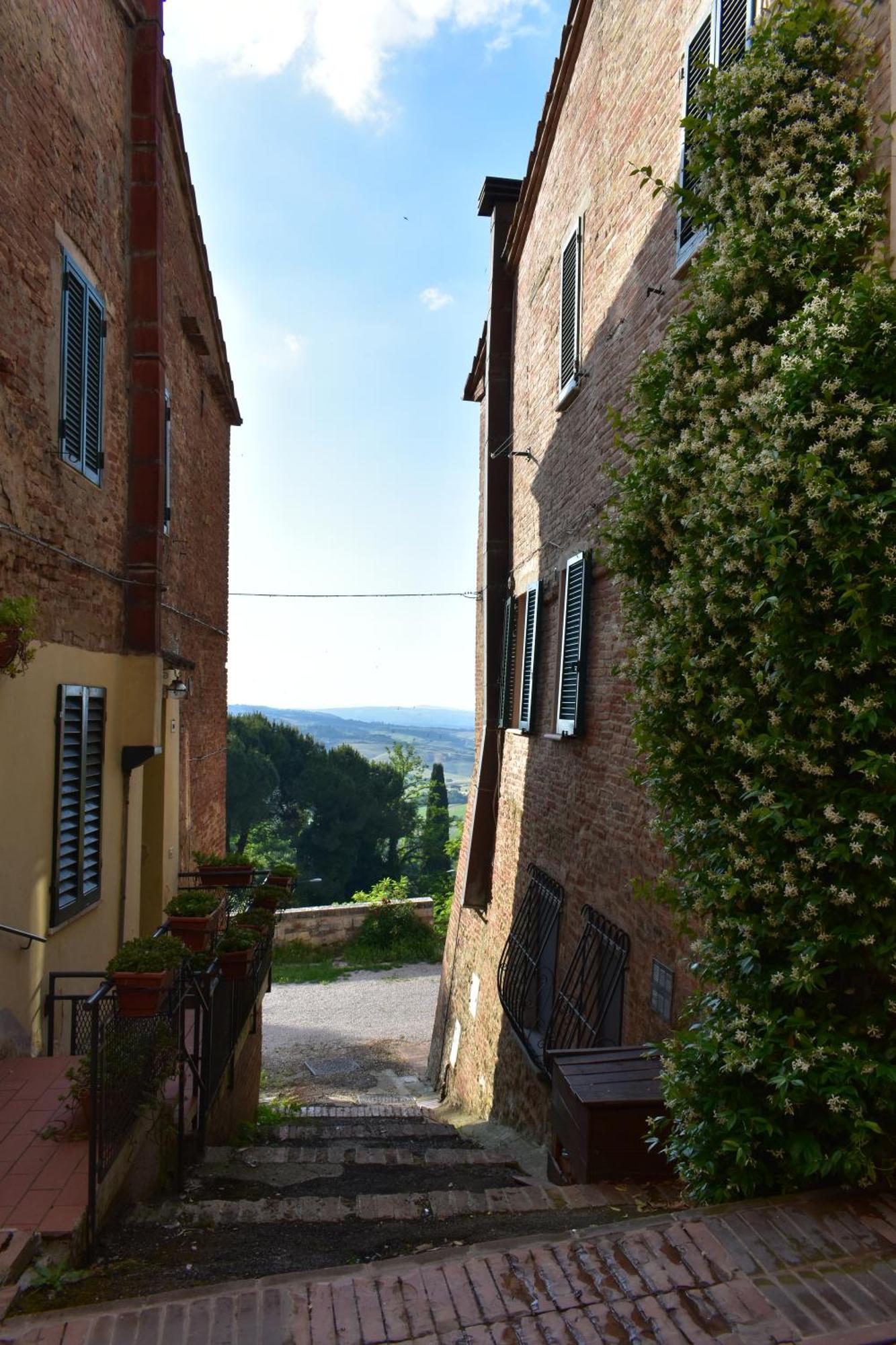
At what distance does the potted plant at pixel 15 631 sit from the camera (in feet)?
17.3

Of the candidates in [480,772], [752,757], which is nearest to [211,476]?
[480,772]

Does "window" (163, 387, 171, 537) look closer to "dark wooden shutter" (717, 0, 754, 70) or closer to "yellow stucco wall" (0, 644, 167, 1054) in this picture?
"yellow stucco wall" (0, 644, 167, 1054)

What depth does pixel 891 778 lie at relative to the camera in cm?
326

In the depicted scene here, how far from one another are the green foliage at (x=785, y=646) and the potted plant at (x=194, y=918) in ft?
13.7

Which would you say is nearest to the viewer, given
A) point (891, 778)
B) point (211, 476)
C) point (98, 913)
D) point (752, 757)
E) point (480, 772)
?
point (891, 778)

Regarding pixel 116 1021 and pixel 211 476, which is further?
pixel 211 476

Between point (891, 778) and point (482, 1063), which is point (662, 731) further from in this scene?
point (482, 1063)

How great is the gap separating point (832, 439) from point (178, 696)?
288 inches

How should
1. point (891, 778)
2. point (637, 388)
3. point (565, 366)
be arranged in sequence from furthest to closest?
point (565, 366) < point (637, 388) < point (891, 778)

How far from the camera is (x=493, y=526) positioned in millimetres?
12070

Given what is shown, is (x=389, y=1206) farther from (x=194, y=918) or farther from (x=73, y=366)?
(x=73, y=366)

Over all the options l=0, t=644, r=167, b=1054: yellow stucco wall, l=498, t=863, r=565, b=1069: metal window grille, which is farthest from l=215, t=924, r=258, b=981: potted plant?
l=498, t=863, r=565, b=1069: metal window grille

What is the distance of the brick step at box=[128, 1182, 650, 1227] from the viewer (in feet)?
13.9

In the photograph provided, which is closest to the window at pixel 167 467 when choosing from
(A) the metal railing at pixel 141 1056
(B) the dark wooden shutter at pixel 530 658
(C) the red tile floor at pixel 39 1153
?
(B) the dark wooden shutter at pixel 530 658
